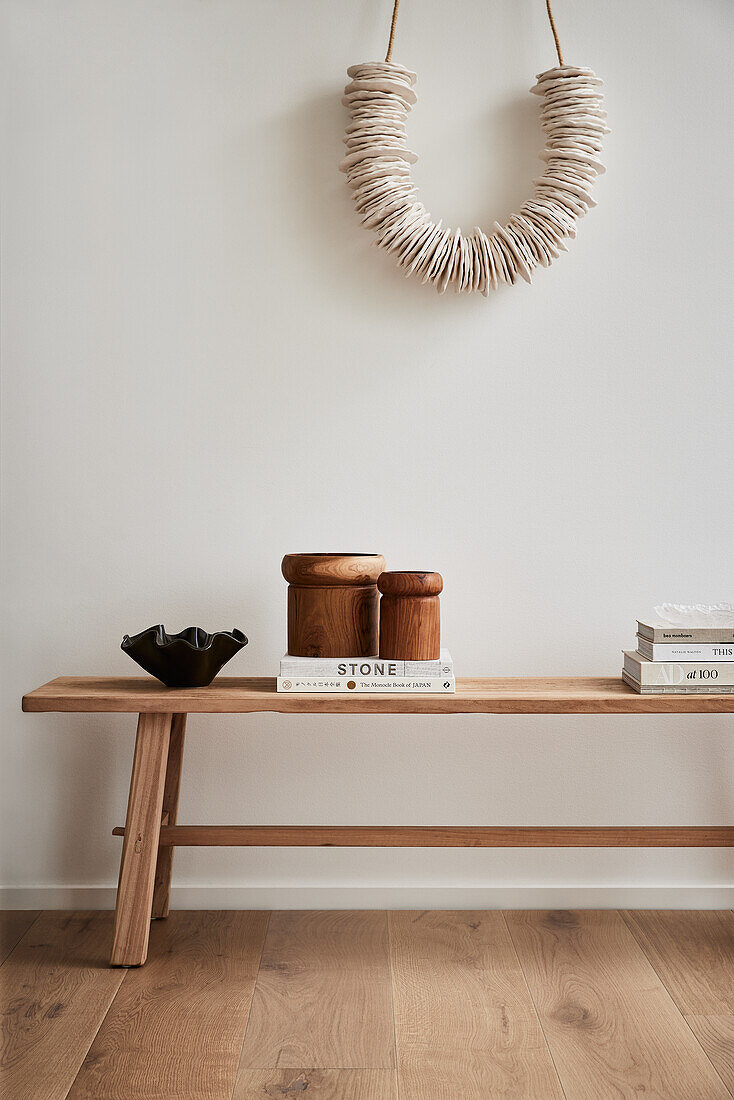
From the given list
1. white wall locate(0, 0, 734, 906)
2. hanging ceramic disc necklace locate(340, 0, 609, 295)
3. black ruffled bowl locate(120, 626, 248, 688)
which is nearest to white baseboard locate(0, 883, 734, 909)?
white wall locate(0, 0, 734, 906)

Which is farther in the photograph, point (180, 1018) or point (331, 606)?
point (331, 606)

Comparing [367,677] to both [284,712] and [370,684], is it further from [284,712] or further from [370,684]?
[284,712]

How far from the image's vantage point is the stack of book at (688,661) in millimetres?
1791

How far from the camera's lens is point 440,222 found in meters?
2.02

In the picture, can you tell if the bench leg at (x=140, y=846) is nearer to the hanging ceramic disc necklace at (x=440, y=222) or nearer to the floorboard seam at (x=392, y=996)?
the floorboard seam at (x=392, y=996)

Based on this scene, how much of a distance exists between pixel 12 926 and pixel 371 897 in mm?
767

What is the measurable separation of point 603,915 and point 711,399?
3.80ft

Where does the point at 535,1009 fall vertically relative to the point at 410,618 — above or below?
→ below

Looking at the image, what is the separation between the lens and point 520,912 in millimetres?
2111

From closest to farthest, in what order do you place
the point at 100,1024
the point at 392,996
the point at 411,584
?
the point at 100,1024 → the point at 392,996 → the point at 411,584

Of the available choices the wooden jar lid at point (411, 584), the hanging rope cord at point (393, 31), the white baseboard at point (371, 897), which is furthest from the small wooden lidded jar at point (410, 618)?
the hanging rope cord at point (393, 31)

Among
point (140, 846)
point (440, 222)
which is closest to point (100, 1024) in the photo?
point (140, 846)

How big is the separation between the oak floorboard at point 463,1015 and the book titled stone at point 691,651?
66 centimetres

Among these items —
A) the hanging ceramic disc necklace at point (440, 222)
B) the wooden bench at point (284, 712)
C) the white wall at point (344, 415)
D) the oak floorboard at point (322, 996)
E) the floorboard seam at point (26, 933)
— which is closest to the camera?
the oak floorboard at point (322, 996)
